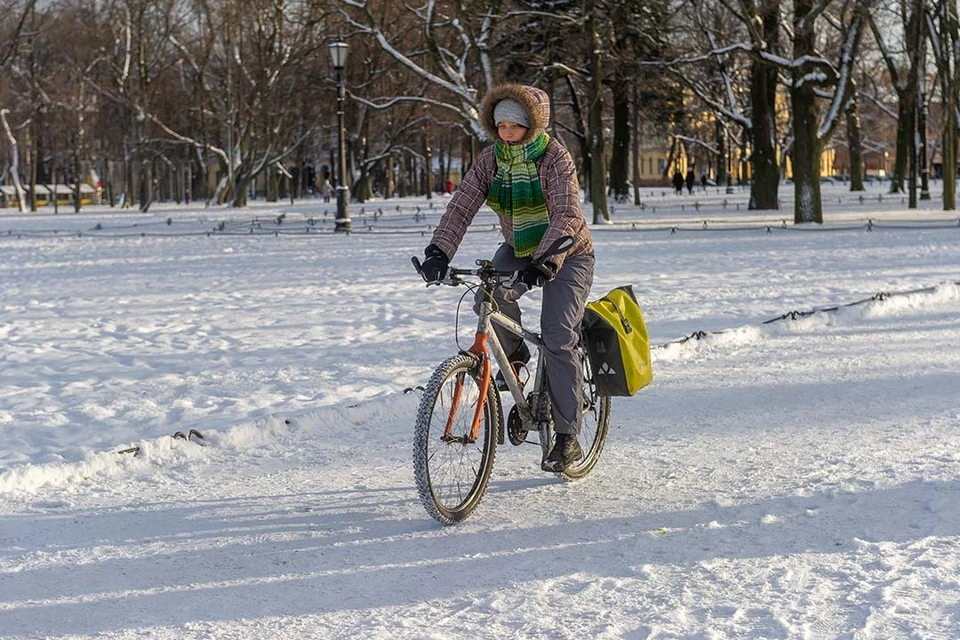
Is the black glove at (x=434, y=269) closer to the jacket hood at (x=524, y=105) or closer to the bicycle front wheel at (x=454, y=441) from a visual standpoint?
the bicycle front wheel at (x=454, y=441)

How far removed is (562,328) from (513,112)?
989mm

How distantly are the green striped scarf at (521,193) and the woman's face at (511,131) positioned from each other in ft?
0.13

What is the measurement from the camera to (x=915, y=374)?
31.3ft

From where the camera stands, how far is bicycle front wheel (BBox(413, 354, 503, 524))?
547 cm

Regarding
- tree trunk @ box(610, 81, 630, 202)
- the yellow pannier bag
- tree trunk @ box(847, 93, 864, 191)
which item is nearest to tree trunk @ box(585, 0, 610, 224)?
tree trunk @ box(610, 81, 630, 202)

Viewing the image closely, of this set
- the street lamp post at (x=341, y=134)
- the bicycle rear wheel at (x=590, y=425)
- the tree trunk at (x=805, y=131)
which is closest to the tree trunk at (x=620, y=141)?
the tree trunk at (x=805, y=131)

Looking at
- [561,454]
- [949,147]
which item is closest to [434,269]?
[561,454]

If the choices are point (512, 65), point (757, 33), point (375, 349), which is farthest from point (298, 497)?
point (512, 65)

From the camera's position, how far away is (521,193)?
6016 millimetres

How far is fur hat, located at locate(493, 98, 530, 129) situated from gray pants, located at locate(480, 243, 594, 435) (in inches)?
24.8

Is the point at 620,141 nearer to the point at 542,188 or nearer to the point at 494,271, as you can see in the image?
the point at 542,188

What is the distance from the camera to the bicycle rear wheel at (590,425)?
21.3 ft

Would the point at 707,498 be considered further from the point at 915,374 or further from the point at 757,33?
the point at 757,33

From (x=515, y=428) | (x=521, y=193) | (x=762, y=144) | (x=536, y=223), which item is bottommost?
(x=515, y=428)
